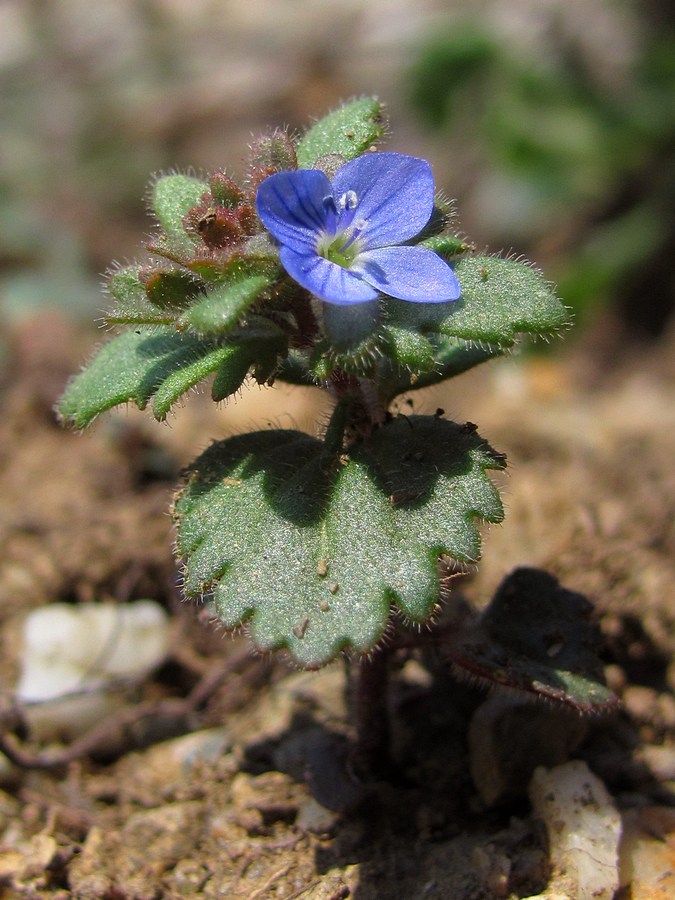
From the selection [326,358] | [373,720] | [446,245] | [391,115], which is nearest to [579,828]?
[373,720]

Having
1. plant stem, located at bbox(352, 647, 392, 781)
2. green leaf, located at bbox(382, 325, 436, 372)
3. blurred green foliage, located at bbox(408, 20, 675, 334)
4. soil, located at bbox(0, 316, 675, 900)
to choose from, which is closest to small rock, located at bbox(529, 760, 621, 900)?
soil, located at bbox(0, 316, 675, 900)

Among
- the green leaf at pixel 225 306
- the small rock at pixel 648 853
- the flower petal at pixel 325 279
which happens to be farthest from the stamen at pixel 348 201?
the small rock at pixel 648 853

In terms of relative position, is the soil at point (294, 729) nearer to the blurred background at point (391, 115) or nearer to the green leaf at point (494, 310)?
the green leaf at point (494, 310)

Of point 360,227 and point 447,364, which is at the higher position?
point 360,227

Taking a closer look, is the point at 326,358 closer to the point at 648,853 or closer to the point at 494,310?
the point at 494,310

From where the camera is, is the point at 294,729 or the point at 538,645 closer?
the point at 538,645

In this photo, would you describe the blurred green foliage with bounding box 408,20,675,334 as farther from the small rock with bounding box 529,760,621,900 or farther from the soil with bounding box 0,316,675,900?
the small rock with bounding box 529,760,621,900
